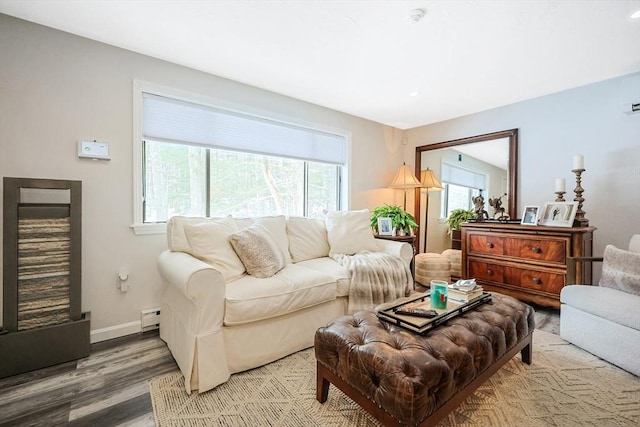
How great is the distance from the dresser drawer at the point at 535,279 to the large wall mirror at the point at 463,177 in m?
0.79

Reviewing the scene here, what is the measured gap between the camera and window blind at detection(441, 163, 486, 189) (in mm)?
3633

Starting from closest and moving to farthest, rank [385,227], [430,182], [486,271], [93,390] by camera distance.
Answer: [93,390] < [486,271] < [385,227] < [430,182]

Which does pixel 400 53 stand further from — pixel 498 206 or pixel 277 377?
pixel 277 377

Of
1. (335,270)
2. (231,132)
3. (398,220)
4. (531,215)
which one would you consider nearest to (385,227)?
(398,220)

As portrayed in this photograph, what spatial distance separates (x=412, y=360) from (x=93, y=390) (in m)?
1.78

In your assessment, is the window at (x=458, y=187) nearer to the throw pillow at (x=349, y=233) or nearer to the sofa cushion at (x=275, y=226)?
the throw pillow at (x=349, y=233)

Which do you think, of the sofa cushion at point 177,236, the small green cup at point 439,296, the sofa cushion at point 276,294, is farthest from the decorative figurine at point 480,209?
the sofa cushion at point 177,236

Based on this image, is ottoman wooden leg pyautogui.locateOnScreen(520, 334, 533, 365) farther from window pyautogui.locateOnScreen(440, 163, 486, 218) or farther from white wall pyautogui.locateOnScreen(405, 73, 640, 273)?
window pyautogui.locateOnScreen(440, 163, 486, 218)

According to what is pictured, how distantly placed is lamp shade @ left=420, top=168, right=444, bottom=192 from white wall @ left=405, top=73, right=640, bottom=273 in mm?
971

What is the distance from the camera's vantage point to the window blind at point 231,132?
2437 mm

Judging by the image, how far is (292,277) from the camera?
205 centimetres

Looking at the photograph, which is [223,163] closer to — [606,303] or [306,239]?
[306,239]

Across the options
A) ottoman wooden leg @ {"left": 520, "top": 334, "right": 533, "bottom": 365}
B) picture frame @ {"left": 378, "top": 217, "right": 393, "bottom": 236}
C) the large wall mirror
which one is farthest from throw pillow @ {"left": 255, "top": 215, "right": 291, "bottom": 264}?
the large wall mirror

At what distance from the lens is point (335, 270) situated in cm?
239
